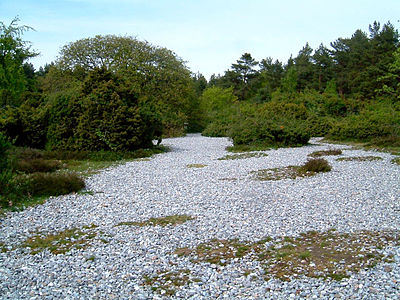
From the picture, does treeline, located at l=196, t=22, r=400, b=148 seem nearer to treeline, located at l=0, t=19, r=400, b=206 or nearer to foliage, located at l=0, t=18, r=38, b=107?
treeline, located at l=0, t=19, r=400, b=206

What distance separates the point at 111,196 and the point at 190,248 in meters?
3.34

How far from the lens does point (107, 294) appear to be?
3.74 m

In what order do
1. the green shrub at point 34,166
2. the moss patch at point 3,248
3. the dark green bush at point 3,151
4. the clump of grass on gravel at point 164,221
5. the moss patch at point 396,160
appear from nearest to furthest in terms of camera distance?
the moss patch at point 3,248 → the clump of grass on gravel at point 164,221 → the dark green bush at point 3,151 → the green shrub at point 34,166 → the moss patch at point 396,160

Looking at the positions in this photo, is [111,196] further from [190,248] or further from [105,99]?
[105,99]

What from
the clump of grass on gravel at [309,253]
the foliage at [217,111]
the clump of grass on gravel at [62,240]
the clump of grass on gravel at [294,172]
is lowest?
the clump of grass on gravel at [309,253]

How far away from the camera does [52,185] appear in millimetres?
7910

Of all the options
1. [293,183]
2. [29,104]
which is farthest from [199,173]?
[29,104]

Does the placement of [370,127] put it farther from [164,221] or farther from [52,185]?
[52,185]

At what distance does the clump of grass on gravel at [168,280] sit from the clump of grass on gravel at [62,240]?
1.44m

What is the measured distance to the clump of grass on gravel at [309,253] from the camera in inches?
165

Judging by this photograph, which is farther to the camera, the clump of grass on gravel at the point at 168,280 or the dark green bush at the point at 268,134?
the dark green bush at the point at 268,134

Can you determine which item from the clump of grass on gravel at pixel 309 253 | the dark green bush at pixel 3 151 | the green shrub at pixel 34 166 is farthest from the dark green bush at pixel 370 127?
the dark green bush at pixel 3 151

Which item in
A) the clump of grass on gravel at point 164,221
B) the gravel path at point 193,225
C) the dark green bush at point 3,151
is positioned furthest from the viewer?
the dark green bush at point 3,151

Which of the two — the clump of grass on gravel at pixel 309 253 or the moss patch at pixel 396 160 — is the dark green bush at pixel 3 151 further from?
the moss patch at pixel 396 160
